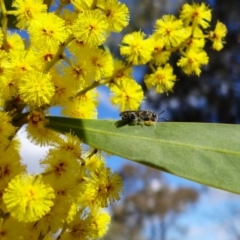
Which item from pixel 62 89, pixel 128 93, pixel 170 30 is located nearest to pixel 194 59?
pixel 170 30

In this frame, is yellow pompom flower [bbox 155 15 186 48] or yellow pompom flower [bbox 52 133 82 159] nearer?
yellow pompom flower [bbox 52 133 82 159]

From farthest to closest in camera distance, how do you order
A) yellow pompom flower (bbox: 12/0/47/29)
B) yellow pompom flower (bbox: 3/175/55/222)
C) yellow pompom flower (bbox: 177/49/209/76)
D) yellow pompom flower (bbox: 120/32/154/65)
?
yellow pompom flower (bbox: 177/49/209/76) < yellow pompom flower (bbox: 120/32/154/65) < yellow pompom flower (bbox: 12/0/47/29) < yellow pompom flower (bbox: 3/175/55/222)

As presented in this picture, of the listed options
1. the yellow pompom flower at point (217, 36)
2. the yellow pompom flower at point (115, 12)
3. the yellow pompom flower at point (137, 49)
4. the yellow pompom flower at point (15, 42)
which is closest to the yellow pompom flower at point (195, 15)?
the yellow pompom flower at point (217, 36)

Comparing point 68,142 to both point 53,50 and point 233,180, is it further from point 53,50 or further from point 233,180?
point 233,180

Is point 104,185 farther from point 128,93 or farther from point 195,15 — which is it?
point 195,15

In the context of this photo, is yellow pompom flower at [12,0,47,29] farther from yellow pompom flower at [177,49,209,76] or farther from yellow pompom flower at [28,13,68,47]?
yellow pompom flower at [177,49,209,76]

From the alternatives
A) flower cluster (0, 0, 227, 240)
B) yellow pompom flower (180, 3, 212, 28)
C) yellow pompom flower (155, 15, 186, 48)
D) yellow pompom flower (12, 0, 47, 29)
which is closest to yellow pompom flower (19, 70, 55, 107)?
flower cluster (0, 0, 227, 240)
